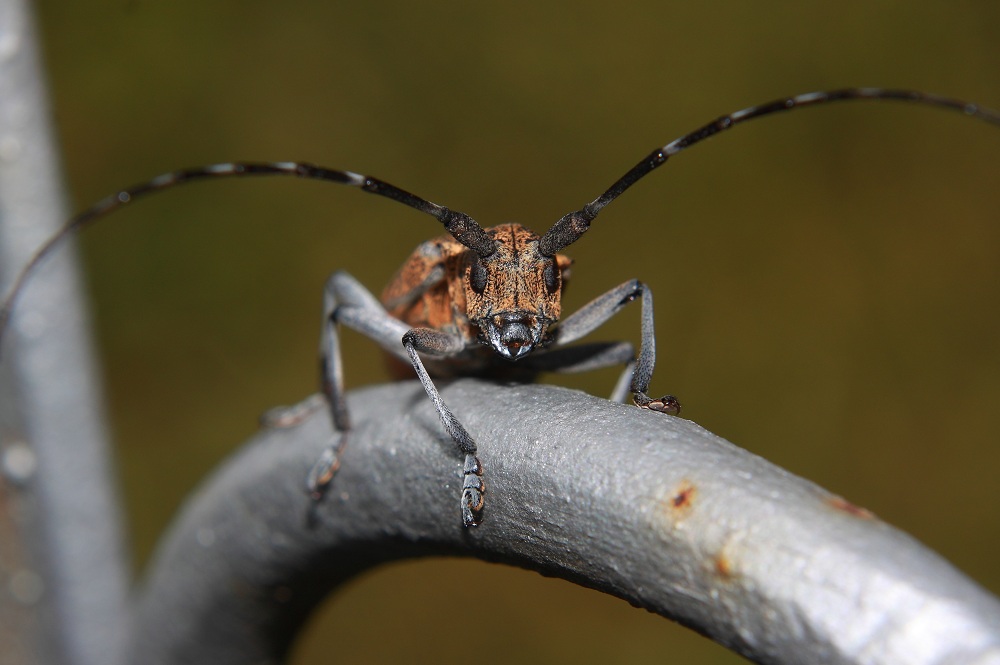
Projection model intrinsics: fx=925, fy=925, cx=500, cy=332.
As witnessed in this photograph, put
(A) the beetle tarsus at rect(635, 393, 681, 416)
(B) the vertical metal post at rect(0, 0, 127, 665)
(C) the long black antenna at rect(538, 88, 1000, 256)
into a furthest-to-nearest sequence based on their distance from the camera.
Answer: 1. (B) the vertical metal post at rect(0, 0, 127, 665)
2. (A) the beetle tarsus at rect(635, 393, 681, 416)
3. (C) the long black antenna at rect(538, 88, 1000, 256)

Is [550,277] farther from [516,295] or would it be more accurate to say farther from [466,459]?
[466,459]

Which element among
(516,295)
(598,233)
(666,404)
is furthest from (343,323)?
(598,233)

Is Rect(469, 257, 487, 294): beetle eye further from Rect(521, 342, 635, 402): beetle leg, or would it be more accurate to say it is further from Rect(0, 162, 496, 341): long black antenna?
Rect(521, 342, 635, 402): beetle leg

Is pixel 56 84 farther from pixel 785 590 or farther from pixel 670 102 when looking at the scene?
pixel 785 590

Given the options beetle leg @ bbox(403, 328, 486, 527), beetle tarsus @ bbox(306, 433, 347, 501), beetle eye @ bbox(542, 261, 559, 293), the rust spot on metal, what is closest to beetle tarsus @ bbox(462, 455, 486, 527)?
beetle leg @ bbox(403, 328, 486, 527)

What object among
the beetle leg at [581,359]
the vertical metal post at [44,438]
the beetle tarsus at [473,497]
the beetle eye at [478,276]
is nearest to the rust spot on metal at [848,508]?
the beetle tarsus at [473,497]

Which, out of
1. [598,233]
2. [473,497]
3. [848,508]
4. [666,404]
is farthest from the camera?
[598,233]
